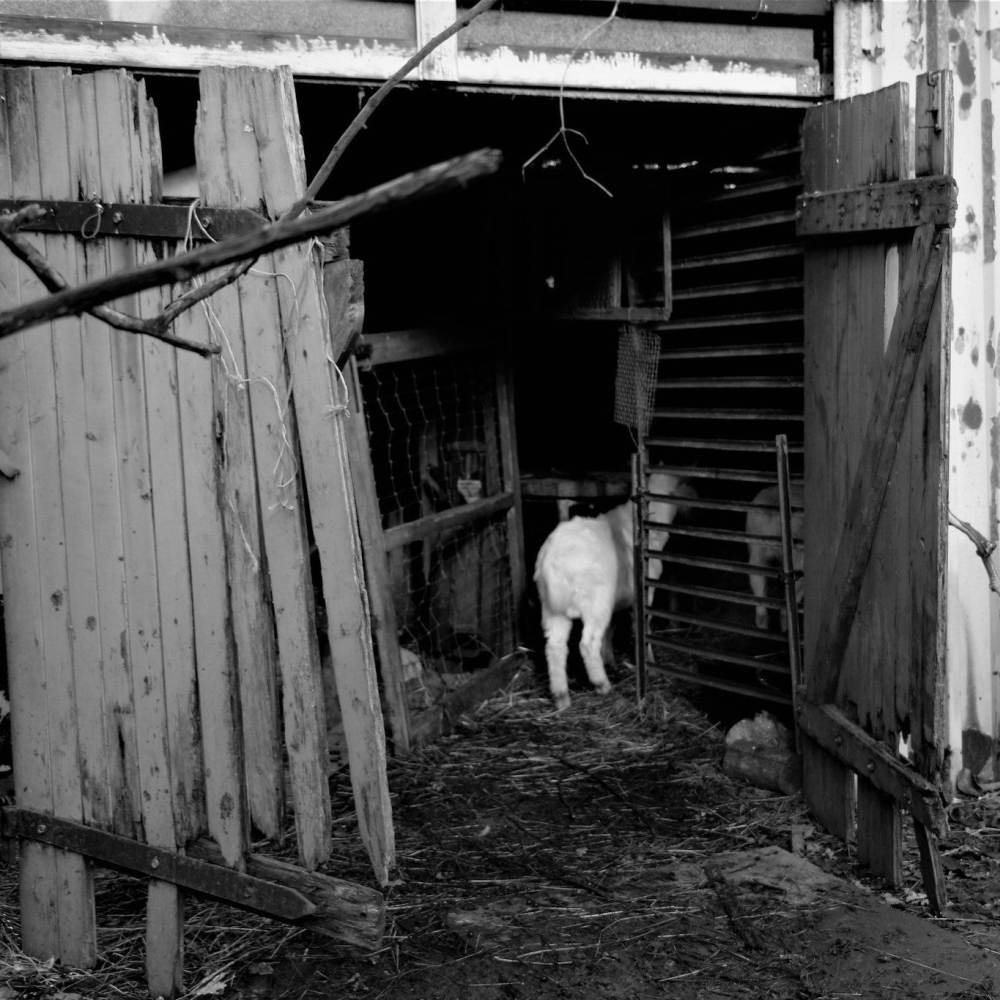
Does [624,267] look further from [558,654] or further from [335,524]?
[335,524]

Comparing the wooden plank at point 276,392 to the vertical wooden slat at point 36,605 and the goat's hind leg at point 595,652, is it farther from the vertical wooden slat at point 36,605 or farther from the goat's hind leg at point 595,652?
the goat's hind leg at point 595,652

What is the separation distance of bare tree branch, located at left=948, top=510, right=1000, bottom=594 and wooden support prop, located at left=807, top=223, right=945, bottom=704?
0.70 metres

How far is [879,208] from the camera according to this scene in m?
4.54

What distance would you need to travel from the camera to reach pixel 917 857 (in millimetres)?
5008

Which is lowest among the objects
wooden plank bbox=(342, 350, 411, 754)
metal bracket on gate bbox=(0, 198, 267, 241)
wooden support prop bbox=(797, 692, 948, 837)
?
wooden support prop bbox=(797, 692, 948, 837)

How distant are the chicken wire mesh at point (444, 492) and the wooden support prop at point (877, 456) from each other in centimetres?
234

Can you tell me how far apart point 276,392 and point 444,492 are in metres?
3.62

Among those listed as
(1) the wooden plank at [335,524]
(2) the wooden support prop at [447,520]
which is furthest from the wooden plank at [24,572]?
(2) the wooden support prop at [447,520]

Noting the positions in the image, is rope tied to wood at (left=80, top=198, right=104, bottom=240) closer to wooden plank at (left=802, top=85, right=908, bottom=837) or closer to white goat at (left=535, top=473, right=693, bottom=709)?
wooden plank at (left=802, top=85, right=908, bottom=837)

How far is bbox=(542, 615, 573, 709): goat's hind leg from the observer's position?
7.02 meters

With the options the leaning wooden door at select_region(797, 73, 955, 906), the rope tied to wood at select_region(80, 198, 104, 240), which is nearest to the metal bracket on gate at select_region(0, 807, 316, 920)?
the rope tied to wood at select_region(80, 198, 104, 240)

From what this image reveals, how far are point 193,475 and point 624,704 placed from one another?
389cm

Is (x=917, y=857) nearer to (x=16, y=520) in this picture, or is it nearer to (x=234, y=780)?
(x=234, y=780)

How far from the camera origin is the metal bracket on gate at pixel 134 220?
136 inches
